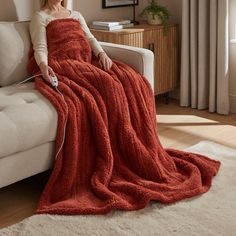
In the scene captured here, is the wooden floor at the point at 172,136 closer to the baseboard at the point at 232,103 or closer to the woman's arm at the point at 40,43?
the baseboard at the point at 232,103

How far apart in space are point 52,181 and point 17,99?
447mm

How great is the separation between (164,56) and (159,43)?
13cm

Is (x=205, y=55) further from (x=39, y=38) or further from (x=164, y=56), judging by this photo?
(x=39, y=38)

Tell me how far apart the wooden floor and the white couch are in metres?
0.17

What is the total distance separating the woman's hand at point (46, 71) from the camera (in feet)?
8.24

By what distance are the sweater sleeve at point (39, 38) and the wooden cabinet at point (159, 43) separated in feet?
2.83

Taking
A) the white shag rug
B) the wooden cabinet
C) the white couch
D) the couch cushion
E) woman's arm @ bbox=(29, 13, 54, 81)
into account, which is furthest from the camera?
the wooden cabinet

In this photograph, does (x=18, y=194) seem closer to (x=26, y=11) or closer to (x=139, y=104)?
(x=139, y=104)

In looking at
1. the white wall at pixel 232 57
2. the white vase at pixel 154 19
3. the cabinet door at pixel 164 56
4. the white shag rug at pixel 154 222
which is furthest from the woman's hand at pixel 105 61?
the white wall at pixel 232 57

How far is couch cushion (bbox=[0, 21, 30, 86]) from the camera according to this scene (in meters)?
2.67

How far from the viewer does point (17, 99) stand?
238cm

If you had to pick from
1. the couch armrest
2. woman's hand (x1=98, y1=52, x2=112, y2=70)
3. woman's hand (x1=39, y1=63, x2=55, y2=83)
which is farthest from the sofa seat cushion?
the couch armrest

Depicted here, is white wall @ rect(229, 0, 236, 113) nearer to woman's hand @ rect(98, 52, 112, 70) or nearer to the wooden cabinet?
the wooden cabinet

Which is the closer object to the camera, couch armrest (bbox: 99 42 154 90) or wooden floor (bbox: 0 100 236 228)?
wooden floor (bbox: 0 100 236 228)
